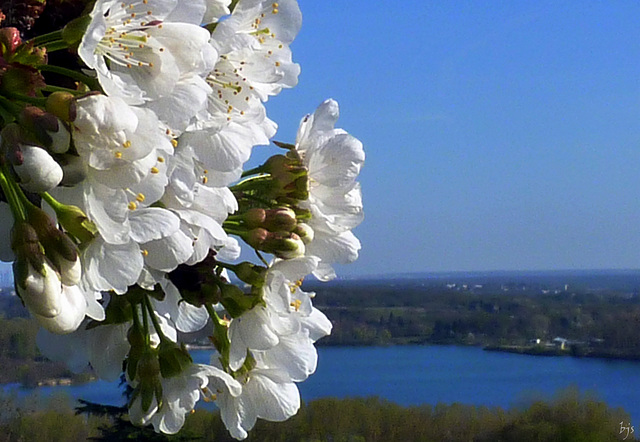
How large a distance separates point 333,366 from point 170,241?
21992 mm

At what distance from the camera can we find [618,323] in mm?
22328

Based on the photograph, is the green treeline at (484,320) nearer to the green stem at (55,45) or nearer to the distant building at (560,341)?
the distant building at (560,341)

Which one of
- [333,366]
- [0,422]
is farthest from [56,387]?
[333,366]

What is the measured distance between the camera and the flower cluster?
42cm

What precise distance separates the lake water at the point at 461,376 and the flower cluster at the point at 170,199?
17838mm

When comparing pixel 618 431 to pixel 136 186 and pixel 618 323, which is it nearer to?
pixel 618 323

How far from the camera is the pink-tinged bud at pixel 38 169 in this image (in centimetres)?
40

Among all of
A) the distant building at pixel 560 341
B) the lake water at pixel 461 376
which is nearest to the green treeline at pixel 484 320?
the distant building at pixel 560 341

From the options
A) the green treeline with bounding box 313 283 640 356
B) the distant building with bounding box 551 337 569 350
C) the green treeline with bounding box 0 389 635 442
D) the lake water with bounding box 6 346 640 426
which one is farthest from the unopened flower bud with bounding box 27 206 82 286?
the distant building with bounding box 551 337 569 350

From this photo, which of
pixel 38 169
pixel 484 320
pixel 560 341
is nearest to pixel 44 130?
pixel 38 169

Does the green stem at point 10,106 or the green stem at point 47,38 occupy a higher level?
the green stem at point 47,38

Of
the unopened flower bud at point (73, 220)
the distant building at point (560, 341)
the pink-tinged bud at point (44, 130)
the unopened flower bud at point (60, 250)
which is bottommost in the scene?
the distant building at point (560, 341)

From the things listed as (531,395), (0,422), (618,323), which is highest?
(618,323)

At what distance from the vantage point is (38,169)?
0.40m
